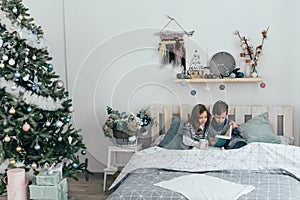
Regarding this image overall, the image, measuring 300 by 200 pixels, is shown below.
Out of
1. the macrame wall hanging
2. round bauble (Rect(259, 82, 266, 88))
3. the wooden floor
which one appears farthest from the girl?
the wooden floor

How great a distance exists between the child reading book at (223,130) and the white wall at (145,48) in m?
0.35

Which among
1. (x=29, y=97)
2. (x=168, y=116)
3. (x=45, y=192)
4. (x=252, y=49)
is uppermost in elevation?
(x=252, y=49)

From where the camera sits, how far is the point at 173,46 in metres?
4.25

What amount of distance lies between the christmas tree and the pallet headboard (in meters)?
1.03

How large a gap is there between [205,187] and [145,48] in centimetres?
195

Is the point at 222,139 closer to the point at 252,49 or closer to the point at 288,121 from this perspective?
the point at 288,121

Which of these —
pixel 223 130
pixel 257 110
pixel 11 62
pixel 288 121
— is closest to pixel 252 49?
pixel 257 110

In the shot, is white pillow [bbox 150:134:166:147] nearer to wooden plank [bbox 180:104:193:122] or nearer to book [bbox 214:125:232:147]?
wooden plank [bbox 180:104:193:122]

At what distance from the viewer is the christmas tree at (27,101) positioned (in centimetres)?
333

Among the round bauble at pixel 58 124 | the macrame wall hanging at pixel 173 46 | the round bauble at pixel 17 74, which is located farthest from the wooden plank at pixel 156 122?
the round bauble at pixel 17 74

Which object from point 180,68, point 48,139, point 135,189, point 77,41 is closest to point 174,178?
point 135,189

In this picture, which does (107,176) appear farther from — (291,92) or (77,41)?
(291,92)

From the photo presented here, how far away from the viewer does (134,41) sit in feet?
14.3

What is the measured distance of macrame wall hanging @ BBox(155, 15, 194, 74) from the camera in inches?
167
